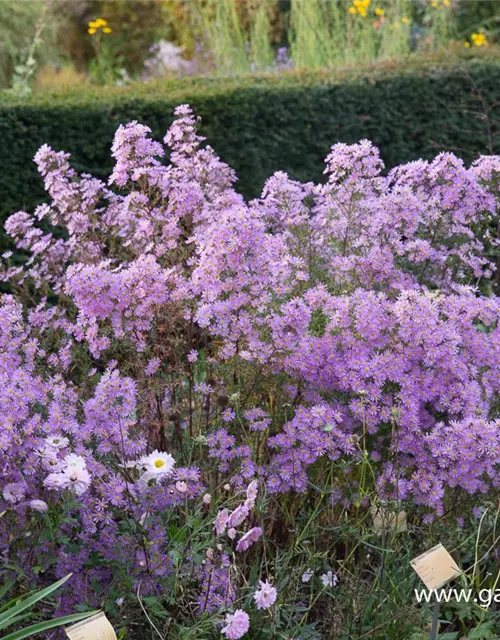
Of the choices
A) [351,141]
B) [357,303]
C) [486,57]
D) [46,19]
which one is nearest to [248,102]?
[351,141]

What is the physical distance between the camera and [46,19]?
10.5 metres

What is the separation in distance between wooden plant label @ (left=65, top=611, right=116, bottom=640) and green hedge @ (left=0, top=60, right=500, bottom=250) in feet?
11.3

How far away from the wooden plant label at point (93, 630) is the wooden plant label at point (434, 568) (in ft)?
2.21

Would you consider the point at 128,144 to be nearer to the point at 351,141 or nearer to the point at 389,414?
the point at 389,414

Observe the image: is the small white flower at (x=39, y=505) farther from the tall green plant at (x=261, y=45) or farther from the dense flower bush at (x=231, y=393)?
the tall green plant at (x=261, y=45)

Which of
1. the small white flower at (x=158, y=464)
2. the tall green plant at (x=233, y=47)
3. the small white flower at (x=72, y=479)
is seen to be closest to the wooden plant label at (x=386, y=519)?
the small white flower at (x=158, y=464)

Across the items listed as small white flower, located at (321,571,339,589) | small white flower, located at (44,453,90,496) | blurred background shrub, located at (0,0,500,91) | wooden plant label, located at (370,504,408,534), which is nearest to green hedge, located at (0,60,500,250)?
blurred background shrub, located at (0,0,500,91)

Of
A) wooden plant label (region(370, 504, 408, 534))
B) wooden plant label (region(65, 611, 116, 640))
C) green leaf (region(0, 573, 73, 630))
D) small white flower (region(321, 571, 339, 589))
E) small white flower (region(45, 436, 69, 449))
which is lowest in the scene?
small white flower (region(321, 571, 339, 589))

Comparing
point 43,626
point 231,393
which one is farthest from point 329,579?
point 43,626

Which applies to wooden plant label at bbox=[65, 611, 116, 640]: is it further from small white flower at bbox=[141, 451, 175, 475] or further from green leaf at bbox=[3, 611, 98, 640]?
small white flower at bbox=[141, 451, 175, 475]

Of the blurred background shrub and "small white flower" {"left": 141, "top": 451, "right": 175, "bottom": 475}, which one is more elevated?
"small white flower" {"left": 141, "top": 451, "right": 175, "bottom": 475}

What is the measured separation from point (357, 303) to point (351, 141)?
13.2 ft

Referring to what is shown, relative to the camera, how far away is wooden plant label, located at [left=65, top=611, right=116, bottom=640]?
1762mm

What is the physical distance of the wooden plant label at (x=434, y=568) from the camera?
2064 millimetres
